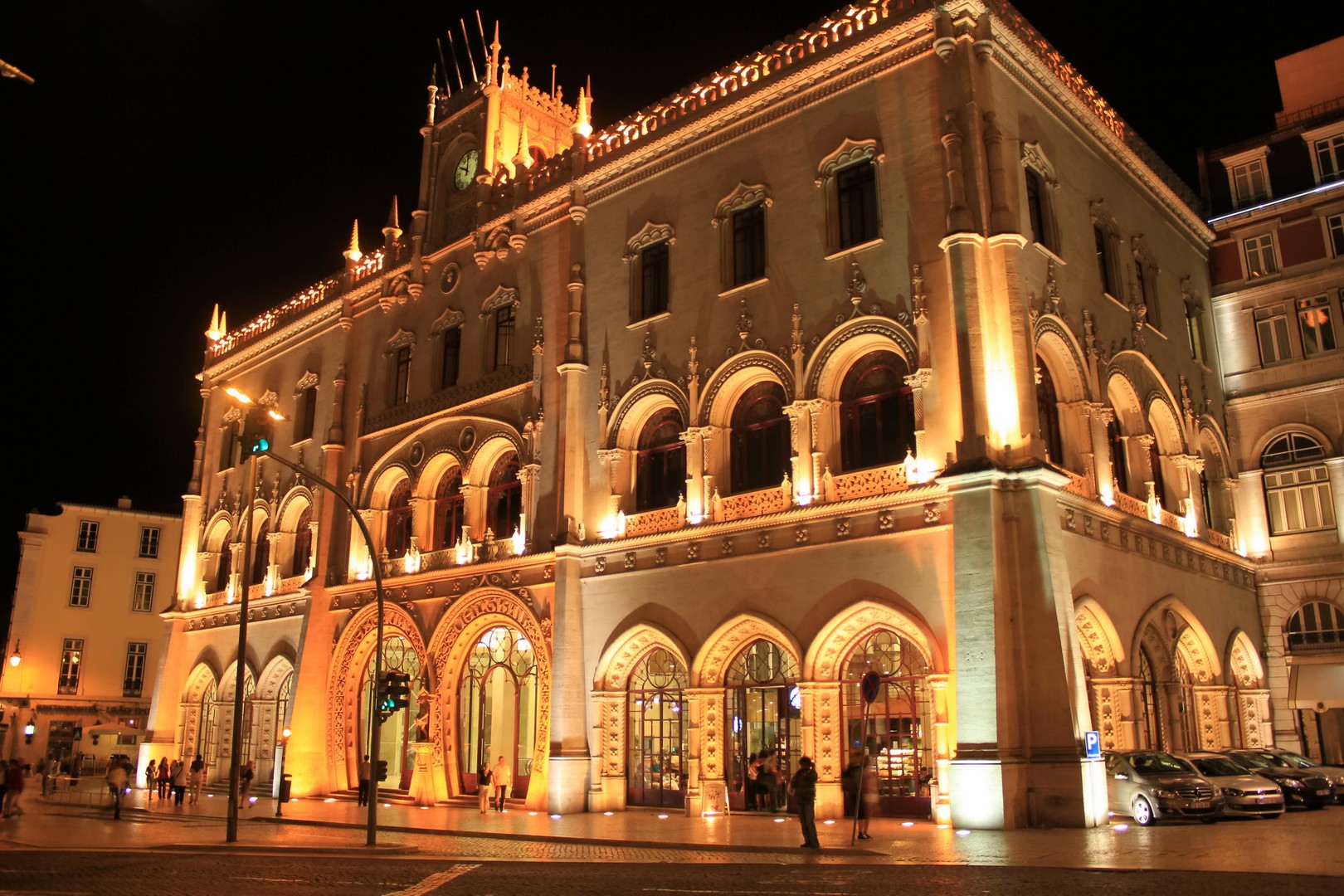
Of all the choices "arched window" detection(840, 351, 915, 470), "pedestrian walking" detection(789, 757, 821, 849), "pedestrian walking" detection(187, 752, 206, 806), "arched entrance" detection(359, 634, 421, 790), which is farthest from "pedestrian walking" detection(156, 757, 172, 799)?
"pedestrian walking" detection(789, 757, 821, 849)

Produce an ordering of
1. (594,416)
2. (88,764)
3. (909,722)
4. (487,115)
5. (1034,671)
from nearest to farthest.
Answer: (1034,671) < (909,722) < (594,416) < (487,115) < (88,764)

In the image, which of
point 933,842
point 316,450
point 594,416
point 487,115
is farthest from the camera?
point 316,450

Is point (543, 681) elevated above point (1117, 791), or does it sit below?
above

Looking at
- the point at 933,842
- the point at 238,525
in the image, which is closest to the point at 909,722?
the point at 933,842

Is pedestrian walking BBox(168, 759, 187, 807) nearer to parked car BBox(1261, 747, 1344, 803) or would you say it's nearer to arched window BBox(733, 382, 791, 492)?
arched window BBox(733, 382, 791, 492)

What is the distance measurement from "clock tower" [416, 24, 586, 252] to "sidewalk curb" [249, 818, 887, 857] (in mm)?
17019

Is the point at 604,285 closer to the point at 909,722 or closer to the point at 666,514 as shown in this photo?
the point at 666,514

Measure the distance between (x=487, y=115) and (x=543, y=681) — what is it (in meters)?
17.6

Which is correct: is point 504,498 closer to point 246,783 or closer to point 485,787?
point 485,787

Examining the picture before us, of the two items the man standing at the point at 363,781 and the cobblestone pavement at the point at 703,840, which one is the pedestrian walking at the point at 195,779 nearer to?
the man standing at the point at 363,781

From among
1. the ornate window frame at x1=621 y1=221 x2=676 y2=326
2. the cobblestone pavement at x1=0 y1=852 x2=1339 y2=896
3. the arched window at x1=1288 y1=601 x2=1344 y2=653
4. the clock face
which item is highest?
the clock face

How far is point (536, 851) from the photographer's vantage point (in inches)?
749

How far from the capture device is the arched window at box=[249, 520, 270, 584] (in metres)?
39.5

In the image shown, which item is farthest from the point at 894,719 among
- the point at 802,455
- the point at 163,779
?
the point at 163,779
